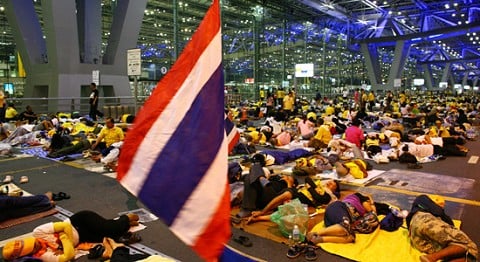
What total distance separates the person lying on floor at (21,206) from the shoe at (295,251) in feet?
12.5

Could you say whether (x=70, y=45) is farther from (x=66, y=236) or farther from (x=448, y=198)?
(x=448, y=198)

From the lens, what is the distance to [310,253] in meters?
4.54

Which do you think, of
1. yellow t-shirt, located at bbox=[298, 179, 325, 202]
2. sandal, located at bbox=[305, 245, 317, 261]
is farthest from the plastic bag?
yellow t-shirt, located at bbox=[298, 179, 325, 202]

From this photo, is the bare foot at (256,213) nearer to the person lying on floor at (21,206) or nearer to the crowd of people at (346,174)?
the crowd of people at (346,174)

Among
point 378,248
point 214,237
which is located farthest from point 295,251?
point 214,237

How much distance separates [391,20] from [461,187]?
1414 inches

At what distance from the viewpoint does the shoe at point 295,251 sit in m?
4.53

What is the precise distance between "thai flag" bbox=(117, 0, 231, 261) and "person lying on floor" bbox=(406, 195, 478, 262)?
3193 millimetres

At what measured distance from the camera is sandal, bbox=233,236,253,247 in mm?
4871

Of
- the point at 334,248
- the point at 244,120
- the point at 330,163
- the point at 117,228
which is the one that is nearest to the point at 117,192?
the point at 117,228

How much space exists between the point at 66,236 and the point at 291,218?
2696 millimetres

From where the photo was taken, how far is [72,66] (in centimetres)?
1952

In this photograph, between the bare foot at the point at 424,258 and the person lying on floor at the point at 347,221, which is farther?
the person lying on floor at the point at 347,221

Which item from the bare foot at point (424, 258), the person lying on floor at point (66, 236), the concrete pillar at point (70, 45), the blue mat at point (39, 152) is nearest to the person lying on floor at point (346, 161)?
the bare foot at point (424, 258)
